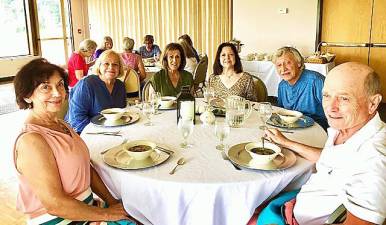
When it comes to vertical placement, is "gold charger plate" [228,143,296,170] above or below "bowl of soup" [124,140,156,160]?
below

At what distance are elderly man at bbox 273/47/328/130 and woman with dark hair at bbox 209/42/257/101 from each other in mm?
450

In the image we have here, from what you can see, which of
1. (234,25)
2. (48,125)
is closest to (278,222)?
(48,125)

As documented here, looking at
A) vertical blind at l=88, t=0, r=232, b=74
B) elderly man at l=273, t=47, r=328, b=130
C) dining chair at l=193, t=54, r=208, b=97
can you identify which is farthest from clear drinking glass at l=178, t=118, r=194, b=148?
vertical blind at l=88, t=0, r=232, b=74

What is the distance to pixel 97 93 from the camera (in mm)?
2641

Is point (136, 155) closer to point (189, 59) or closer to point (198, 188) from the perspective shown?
point (198, 188)

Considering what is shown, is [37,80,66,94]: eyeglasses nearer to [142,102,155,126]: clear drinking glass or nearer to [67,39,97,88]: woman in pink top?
[142,102,155,126]: clear drinking glass

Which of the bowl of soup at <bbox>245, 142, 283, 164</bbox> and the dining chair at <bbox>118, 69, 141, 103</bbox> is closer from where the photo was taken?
the bowl of soup at <bbox>245, 142, 283, 164</bbox>

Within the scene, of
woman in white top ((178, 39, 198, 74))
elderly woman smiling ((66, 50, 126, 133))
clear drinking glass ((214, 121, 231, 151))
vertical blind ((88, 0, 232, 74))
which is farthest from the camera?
vertical blind ((88, 0, 232, 74))

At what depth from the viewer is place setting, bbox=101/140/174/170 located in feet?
5.21

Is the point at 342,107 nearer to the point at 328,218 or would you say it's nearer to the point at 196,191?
the point at 328,218

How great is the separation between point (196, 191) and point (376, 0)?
19.7 ft

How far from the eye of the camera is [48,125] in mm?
1549

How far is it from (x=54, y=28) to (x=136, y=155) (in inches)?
360

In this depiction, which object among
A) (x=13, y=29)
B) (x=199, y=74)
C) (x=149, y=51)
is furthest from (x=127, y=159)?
(x=13, y=29)
